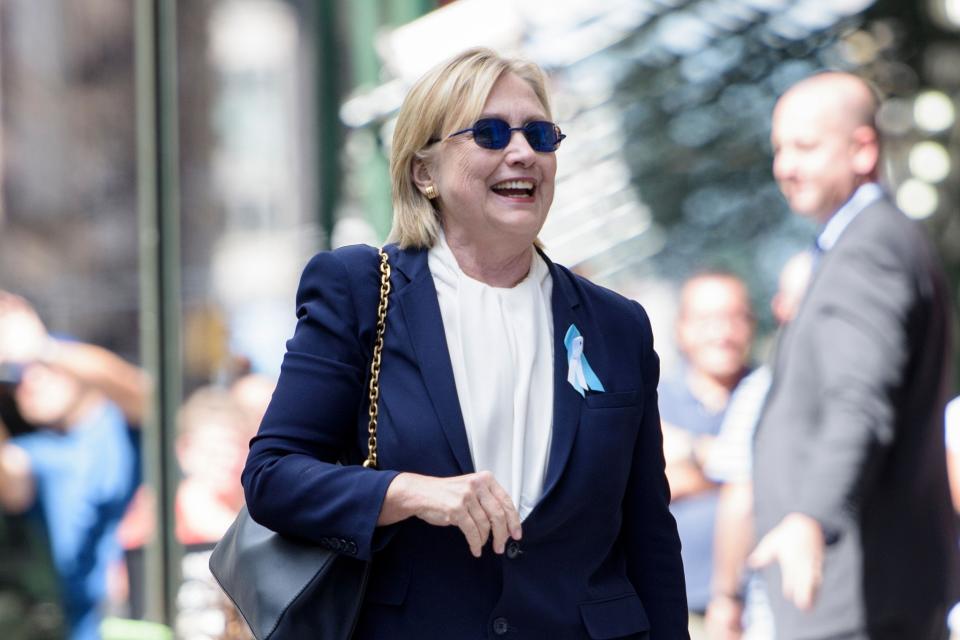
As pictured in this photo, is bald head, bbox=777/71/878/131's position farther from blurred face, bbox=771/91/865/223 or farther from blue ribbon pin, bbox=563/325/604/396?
blue ribbon pin, bbox=563/325/604/396

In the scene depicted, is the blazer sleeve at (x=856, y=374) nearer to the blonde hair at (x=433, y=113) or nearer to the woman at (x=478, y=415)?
the woman at (x=478, y=415)

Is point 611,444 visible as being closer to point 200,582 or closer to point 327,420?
point 327,420

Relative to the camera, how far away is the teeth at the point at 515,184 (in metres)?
2.38

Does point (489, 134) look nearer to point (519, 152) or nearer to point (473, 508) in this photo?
point (519, 152)

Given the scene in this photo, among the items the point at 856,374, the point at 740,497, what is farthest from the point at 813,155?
the point at 740,497

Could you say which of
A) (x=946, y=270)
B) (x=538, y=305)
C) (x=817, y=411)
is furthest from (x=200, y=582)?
(x=538, y=305)

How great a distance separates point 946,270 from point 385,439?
312cm

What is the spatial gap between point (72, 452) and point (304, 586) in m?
4.54

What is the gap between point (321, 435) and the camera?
7.19 ft

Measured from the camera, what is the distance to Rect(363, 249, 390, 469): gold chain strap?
2.20 meters

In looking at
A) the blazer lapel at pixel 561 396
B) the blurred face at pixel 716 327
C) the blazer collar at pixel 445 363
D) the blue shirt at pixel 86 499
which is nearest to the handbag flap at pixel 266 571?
the blazer collar at pixel 445 363

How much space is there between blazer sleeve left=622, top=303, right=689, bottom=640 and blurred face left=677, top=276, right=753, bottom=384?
266 cm

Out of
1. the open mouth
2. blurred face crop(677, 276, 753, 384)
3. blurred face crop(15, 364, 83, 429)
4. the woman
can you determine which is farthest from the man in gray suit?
blurred face crop(15, 364, 83, 429)

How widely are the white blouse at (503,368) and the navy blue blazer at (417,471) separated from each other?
0.10 feet
